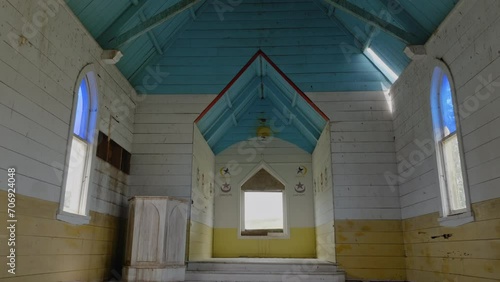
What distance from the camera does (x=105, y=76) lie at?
19.1ft

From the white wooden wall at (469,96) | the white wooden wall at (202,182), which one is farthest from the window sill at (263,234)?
the white wooden wall at (469,96)

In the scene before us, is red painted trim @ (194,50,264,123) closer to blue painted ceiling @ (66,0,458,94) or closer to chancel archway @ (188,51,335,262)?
blue painted ceiling @ (66,0,458,94)

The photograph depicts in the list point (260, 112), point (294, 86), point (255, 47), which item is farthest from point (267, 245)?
point (255, 47)

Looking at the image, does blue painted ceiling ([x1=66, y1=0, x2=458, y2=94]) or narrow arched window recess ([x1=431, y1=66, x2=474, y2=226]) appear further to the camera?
blue painted ceiling ([x1=66, y1=0, x2=458, y2=94])

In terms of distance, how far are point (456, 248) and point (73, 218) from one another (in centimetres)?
444

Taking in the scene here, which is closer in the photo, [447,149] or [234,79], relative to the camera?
[447,149]

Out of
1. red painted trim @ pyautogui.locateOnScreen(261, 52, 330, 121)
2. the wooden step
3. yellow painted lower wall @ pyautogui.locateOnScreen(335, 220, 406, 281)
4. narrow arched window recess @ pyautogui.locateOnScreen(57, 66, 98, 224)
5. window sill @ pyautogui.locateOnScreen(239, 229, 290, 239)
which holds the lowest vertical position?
the wooden step

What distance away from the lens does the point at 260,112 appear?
9602mm

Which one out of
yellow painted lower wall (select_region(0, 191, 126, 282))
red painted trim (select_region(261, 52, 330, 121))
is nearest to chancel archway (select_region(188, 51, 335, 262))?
red painted trim (select_region(261, 52, 330, 121))

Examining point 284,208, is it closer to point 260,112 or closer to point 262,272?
point 260,112

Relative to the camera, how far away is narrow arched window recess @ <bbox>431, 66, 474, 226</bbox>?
14.8 feet

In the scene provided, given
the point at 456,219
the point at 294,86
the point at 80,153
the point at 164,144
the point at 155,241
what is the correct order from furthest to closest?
the point at 294,86 < the point at 164,144 < the point at 155,241 < the point at 80,153 < the point at 456,219

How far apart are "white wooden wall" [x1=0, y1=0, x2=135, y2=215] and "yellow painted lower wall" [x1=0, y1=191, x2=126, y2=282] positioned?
0.16m

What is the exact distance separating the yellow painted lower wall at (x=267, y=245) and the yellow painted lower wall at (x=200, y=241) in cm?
35
